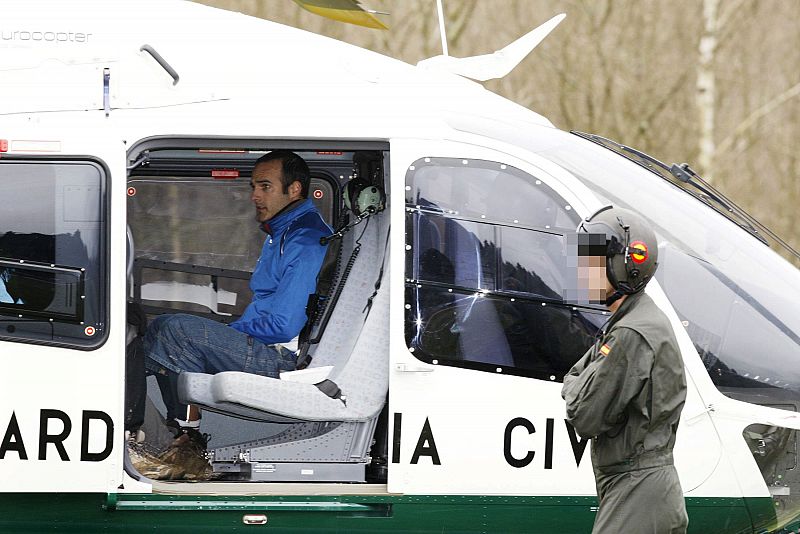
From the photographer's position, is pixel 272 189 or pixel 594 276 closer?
pixel 594 276

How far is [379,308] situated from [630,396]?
1.73 meters

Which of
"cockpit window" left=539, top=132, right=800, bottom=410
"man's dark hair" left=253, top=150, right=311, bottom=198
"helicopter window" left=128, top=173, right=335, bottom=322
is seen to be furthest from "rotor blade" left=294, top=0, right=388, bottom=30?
"helicopter window" left=128, top=173, right=335, bottom=322

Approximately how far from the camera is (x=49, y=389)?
4.51 metres

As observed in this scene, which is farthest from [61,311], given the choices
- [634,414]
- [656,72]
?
[656,72]

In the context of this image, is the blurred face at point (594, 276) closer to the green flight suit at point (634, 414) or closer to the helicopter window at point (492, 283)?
the green flight suit at point (634, 414)

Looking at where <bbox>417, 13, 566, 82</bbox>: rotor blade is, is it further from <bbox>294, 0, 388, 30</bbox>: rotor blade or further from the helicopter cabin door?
the helicopter cabin door

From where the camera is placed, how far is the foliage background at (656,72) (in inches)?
517

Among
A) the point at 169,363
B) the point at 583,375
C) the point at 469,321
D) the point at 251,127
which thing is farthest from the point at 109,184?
the point at 583,375

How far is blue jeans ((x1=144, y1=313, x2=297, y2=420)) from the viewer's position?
5.39 m

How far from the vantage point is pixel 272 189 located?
5.75m

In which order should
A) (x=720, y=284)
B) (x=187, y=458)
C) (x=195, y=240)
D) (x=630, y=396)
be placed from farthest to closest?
(x=195, y=240) → (x=187, y=458) → (x=720, y=284) → (x=630, y=396)

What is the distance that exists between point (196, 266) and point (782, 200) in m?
8.68

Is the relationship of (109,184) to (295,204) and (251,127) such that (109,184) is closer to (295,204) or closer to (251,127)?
(251,127)

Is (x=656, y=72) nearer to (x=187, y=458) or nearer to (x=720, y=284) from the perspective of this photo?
(x=720, y=284)
